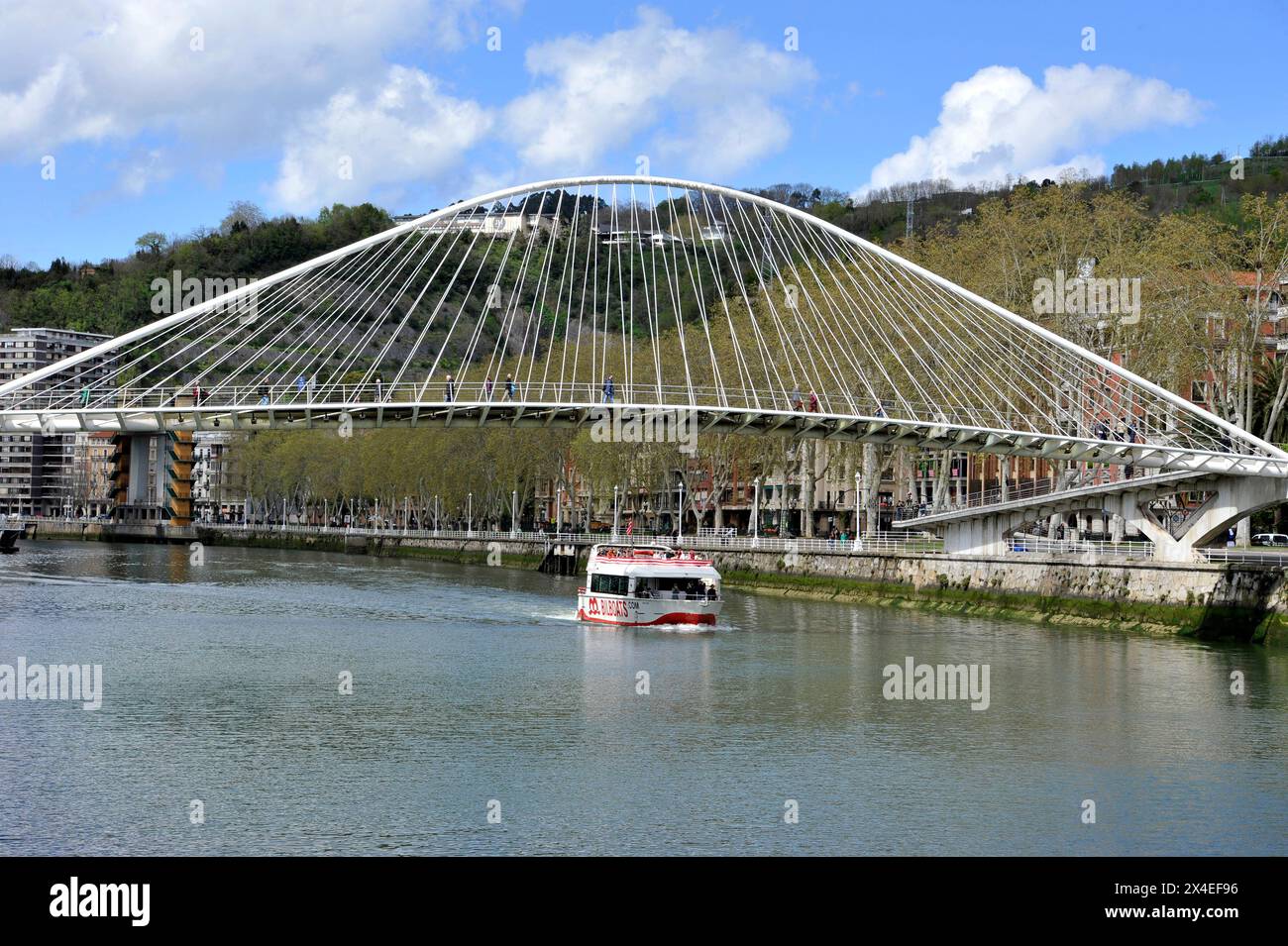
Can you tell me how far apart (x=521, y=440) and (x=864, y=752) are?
7668 centimetres

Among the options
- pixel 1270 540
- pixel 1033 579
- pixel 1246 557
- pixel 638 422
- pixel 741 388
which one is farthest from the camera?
pixel 1270 540

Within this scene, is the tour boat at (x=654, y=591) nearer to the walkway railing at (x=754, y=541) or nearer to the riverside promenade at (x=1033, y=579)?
the riverside promenade at (x=1033, y=579)

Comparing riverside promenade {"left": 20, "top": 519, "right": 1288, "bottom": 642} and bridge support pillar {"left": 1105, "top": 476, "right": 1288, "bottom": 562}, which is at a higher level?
bridge support pillar {"left": 1105, "top": 476, "right": 1288, "bottom": 562}

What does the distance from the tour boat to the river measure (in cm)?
135

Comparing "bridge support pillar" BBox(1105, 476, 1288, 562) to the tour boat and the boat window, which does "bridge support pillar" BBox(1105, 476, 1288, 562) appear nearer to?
the tour boat

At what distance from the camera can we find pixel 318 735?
29547 millimetres

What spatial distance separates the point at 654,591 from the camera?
173 ft

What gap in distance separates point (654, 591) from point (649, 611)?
78 cm

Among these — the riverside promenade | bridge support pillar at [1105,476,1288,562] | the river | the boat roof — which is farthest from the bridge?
the river

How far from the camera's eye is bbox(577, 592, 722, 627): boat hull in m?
51.8

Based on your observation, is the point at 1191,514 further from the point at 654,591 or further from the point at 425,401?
the point at 425,401

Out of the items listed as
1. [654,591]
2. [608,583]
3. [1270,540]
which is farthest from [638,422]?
[1270,540]
